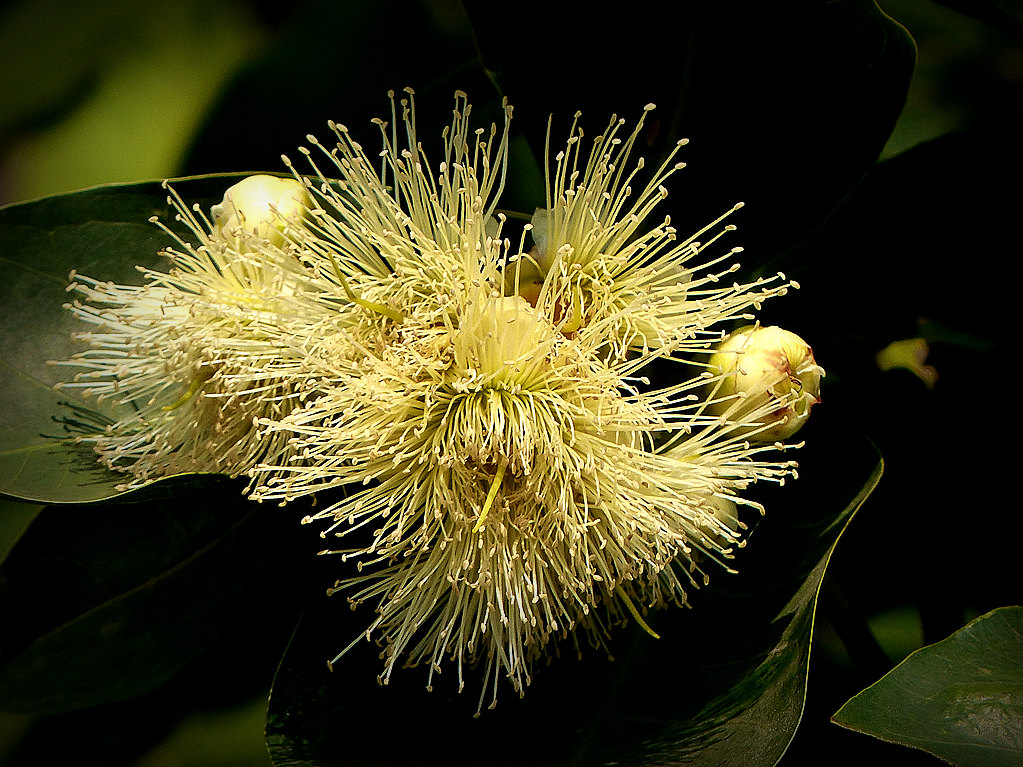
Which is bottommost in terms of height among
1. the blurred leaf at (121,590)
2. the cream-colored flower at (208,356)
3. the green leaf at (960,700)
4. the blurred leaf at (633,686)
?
the green leaf at (960,700)

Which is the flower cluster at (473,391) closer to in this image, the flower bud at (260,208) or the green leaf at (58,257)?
the flower bud at (260,208)

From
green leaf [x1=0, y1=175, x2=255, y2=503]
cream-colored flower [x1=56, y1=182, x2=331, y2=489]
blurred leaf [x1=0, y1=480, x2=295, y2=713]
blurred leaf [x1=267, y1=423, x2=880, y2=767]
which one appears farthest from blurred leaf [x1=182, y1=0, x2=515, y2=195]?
blurred leaf [x1=267, y1=423, x2=880, y2=767]

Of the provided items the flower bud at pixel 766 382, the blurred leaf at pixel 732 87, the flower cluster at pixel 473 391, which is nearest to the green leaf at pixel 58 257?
the flower cluster at pixel 473 391

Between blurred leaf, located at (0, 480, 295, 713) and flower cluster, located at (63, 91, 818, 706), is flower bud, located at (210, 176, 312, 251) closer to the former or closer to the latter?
flower cluster, located at (63, 91, 818, 706)

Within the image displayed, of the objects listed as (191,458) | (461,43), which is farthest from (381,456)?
(461,43)

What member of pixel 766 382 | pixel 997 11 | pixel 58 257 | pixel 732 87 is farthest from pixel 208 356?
pixel 997 11

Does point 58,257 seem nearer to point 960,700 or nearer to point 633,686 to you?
point 633,686
